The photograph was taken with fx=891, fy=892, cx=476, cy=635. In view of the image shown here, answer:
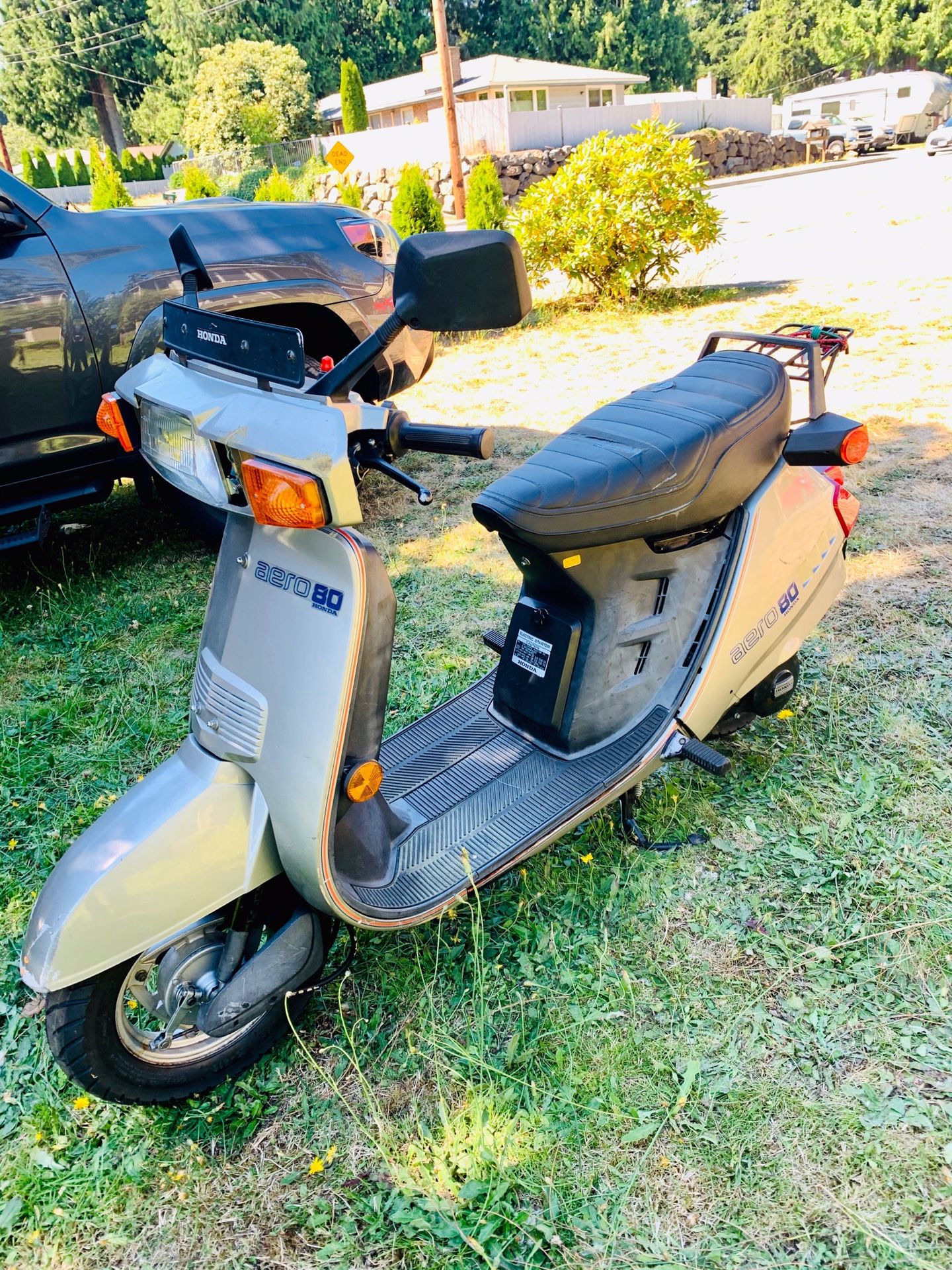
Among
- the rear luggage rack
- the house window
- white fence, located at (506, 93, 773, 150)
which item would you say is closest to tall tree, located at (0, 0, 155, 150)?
the house window

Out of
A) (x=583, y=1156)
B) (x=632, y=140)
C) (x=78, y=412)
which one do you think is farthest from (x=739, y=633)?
(x=632, y=140)

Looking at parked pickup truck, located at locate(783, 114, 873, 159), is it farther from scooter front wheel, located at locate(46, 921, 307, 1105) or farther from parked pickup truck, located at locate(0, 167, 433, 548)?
scooter front wheel, located at locate(46, 921, 307, 1105)

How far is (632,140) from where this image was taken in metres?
8.69

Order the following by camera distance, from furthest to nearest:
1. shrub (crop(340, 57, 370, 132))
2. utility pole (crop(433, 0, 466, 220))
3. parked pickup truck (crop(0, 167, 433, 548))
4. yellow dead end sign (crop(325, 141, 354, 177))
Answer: shrub (crop(340, 57, 370, 132)) < utility pole (crop(433, 0, 466, 220)) < yellow dead end sign (crop(325, 141, 354, 177)) < parked pickup truck (crop(0, 167, 433, 548))

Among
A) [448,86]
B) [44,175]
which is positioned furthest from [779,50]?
[448,86]

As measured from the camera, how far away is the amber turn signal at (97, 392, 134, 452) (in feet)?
6.03

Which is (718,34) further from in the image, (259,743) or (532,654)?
(259,743)

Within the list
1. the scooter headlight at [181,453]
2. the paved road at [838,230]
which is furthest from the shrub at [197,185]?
the scooter headlight at [181,453]

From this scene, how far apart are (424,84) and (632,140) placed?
31.4 meters

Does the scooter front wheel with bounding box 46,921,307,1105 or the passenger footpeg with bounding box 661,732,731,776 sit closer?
the scooter front wheel with bounding box 46,921,307,1105

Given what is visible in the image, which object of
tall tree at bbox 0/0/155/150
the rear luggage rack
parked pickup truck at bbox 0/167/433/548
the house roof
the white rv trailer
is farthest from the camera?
tall tree at bbox 0/0/155/150

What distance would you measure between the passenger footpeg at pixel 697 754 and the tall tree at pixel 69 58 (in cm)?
5274

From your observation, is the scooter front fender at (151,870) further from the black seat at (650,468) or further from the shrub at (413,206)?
the shrub at (413,206)

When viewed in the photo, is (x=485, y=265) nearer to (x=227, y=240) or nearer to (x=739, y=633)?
(x=739, y=633)
